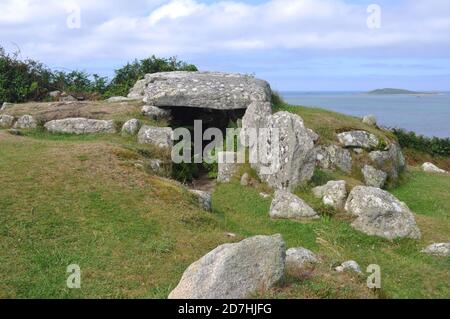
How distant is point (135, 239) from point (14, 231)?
256 cm

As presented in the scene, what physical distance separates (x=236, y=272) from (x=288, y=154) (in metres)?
9.48

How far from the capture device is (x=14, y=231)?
454 inches

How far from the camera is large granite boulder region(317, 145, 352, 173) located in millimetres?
21750

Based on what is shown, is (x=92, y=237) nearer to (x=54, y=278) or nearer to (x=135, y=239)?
(x=135, y=239)

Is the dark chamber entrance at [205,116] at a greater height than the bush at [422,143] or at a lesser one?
greater

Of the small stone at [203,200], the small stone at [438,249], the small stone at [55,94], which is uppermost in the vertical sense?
the small stone at [55,94]

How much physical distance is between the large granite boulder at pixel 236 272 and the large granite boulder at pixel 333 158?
13183mm

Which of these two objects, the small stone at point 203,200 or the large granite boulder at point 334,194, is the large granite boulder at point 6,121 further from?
the large granite boulder at point 334,194

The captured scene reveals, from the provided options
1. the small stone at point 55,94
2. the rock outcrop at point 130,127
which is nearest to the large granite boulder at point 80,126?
the rock outcrop at point 130,127

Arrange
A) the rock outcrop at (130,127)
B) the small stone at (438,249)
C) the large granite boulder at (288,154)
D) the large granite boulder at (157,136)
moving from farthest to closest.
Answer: the rock outcrop at (130,127) → the large granite boulder at (157,136) → the large granite boulder at (288,154) → the small stone at (438,249)

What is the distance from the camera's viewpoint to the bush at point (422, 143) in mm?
36219

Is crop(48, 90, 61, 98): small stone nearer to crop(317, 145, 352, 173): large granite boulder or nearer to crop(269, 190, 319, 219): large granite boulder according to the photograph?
crop(317, 145, 352, 173): large granite boulder

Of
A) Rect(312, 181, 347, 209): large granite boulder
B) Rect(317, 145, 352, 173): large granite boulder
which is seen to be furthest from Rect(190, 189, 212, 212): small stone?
Rect(317, 145, 352, 173): large granite boulder
